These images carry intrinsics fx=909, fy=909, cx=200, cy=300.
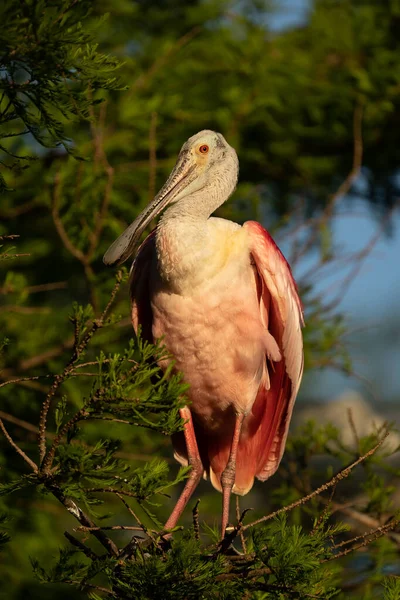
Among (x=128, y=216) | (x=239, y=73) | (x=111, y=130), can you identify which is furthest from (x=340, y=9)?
(x=128, y=216)

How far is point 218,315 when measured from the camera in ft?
11.7

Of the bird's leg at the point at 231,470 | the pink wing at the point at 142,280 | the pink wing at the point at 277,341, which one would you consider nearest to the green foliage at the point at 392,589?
the bird's leg at the point at 231,470

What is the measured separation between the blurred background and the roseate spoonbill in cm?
48

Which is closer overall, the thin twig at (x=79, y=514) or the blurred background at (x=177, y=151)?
the thin twig at (x=79, y=514)

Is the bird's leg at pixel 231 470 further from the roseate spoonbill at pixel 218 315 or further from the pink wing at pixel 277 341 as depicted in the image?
the pink wing at pixel 277 341

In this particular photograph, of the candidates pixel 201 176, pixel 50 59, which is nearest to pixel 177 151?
pixel 201 176

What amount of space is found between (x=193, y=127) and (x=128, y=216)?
113 cm

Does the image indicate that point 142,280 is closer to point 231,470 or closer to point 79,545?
point 231,470

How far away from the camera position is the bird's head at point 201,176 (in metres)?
3.90

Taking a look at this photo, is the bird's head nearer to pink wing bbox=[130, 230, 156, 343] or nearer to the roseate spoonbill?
the roseate spoonbill

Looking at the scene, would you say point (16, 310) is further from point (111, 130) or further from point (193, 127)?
point (193, 127)

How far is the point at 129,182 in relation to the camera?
5.41 m

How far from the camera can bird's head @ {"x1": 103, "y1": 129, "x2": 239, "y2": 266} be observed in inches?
154

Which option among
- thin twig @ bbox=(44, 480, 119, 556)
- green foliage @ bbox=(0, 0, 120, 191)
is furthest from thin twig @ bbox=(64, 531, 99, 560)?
green foliage @ bbox=(0, 0, 120, 191)
